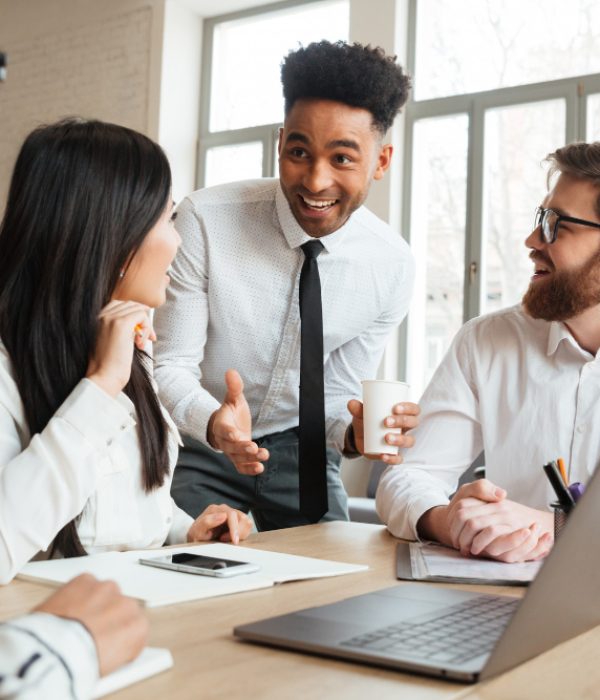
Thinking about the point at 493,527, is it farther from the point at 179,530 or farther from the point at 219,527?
the point at 179,530

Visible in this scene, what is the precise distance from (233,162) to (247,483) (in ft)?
15.2

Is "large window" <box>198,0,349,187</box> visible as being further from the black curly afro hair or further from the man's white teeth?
the man's white teeth

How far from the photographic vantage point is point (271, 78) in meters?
6.59

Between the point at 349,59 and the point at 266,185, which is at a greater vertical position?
the point at 349,59

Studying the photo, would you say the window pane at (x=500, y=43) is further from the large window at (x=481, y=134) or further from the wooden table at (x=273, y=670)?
the wooden table at (x=273, y=670)

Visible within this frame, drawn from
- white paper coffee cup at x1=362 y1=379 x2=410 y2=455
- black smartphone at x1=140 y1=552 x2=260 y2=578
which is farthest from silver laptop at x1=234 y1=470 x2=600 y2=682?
white paper coffee cup at x1=362 y1=379 x2=410 y2=455

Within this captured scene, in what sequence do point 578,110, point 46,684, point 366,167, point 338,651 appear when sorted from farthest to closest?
1. point 578,110
2. point 366,167
3. point 338,651
4. point 46,684

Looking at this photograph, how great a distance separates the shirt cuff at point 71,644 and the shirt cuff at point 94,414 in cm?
60

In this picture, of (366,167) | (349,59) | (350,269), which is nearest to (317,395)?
(350,269)

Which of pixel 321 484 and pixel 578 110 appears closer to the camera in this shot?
pixel 321 484

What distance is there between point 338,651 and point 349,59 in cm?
181

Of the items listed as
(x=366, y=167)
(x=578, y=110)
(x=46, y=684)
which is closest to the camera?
(x=46, y=684)

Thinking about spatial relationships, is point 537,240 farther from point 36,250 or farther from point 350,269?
point 36,250

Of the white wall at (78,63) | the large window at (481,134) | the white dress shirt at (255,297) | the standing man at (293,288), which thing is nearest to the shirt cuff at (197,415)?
the standing man at (293,288)
